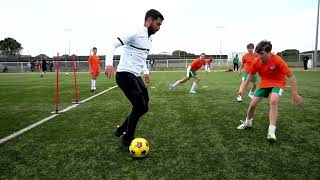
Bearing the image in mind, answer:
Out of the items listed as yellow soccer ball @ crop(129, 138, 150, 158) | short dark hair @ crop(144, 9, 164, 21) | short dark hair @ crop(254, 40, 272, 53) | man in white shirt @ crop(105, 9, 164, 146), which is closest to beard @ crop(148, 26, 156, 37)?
man in white shirt @ crop(105, 9, 164, 146)

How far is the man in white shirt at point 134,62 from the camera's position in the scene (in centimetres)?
460

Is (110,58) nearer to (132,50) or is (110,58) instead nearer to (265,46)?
(132,50)

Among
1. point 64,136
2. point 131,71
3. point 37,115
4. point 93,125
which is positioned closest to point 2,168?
point 64,136

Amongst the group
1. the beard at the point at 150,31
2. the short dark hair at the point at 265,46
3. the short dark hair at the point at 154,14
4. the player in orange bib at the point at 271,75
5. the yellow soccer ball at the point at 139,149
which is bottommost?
the yellow soccer ball at the point at 139,149

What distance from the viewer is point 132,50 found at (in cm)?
473

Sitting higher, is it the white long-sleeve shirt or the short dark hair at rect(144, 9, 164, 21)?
the short dark hair at rect(144, 9, 164, 21)

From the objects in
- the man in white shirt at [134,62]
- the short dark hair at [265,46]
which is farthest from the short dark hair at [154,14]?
the short dark hair at [265,46]

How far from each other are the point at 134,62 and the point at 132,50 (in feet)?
0.64

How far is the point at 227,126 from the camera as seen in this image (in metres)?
6.27

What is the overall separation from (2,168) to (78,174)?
1078mm

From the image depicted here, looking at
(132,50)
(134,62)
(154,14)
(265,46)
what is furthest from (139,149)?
(265,46)

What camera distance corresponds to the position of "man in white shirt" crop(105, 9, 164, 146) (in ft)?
15.1

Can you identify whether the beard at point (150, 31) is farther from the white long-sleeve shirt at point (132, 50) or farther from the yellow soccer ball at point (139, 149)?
the yellow soccer ball at point (139, 149)

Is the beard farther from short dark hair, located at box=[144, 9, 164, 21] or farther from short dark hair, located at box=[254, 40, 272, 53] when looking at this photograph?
short dark hair, located at box=[254, 40, 272, 53]
